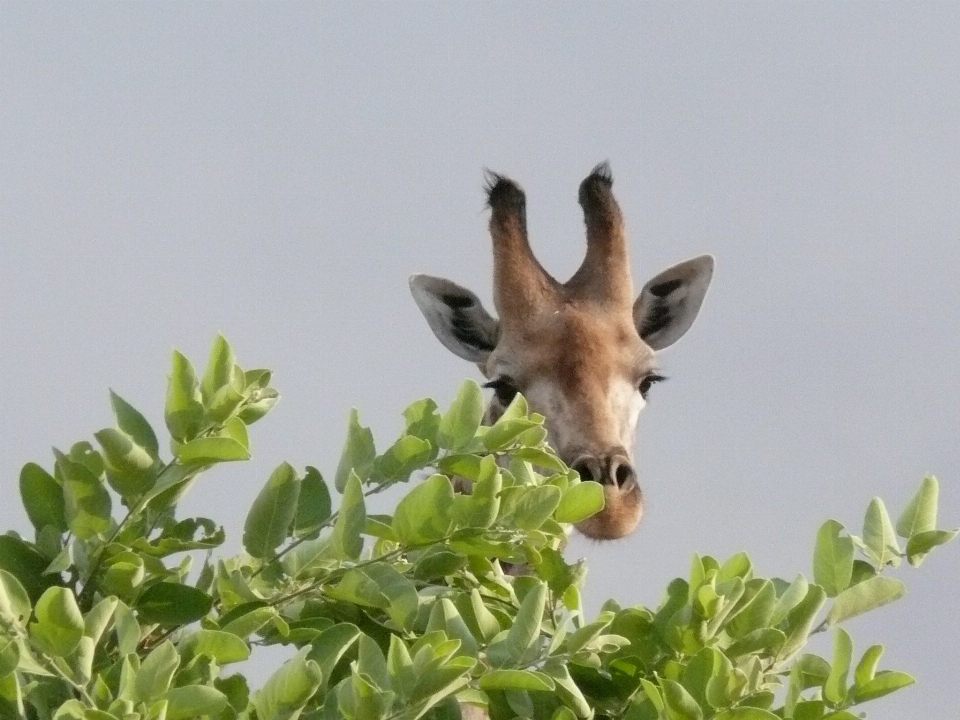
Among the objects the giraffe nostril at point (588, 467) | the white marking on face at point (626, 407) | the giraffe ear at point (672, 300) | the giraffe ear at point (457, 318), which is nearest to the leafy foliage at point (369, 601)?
the giraffe nostril at point (588, 467)

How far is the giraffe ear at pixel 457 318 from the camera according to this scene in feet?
26.2

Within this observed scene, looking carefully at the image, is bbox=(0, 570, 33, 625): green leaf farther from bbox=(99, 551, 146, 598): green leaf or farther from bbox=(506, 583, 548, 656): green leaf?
bbox=(506, 583, 548, 656): green leaf

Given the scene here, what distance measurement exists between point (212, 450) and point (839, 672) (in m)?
1.49

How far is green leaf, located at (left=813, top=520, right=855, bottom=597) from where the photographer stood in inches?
127

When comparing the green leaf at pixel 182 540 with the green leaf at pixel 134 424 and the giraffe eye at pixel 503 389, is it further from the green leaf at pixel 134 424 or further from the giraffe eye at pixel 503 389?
the giraffe eye at pixel 503 389

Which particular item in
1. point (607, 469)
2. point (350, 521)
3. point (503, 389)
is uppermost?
point (503, 389)

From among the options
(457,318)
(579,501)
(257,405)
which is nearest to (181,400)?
(257,405)

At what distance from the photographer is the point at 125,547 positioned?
2.70 meters

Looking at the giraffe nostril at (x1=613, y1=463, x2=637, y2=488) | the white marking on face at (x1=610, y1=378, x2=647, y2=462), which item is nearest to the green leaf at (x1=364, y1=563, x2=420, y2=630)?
the giraffe nostril at (x1=613, y1=463, x2=637, y2=488)

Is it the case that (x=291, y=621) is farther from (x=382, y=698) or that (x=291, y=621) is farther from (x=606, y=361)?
(x=606, y=361)

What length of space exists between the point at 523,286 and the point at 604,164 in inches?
59.7

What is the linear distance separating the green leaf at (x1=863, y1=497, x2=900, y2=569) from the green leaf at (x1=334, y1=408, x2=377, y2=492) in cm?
128

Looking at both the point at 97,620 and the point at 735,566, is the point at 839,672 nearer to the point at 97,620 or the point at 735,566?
the point at 735,566

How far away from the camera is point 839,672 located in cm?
302
